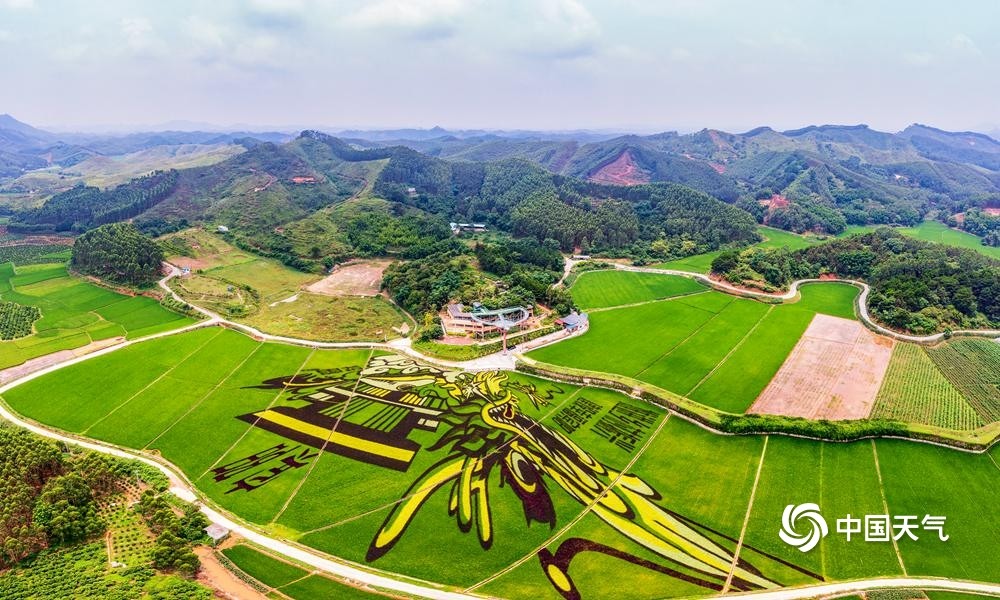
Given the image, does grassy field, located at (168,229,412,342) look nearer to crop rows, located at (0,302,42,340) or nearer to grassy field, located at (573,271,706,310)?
crop rows, located at (0,302,42,340)

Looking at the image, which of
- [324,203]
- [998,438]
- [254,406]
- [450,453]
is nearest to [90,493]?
[254,406]

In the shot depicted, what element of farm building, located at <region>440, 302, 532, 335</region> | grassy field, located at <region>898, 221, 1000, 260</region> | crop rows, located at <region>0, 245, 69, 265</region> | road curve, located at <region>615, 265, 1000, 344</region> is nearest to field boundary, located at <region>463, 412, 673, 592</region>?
farm building, located at <region>440, 302, 532, 335</region>

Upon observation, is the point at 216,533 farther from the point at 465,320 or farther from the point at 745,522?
the point at 465,320

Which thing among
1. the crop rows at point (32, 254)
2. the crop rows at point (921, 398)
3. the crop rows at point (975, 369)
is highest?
the crop rows at point (975, 369)

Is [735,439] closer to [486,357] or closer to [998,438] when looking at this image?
[998,438]

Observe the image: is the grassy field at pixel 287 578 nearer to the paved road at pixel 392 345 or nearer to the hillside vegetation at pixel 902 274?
the paved road at pixel 392 345

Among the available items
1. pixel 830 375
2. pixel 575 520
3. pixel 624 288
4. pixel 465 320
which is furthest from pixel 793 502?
pixel 624 288

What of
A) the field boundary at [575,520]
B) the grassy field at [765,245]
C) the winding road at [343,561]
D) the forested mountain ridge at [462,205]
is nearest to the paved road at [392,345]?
the winding road at [343,561]
